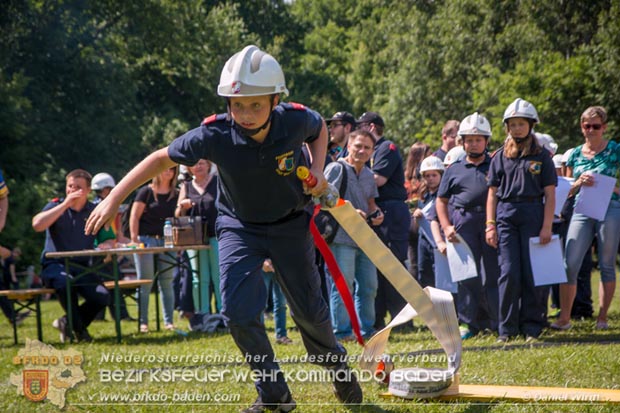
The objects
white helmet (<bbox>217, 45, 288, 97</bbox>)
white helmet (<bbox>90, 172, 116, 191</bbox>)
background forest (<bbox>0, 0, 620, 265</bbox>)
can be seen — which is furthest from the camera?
background forest (<bbox>0, 0, 620, 265</bbox>)

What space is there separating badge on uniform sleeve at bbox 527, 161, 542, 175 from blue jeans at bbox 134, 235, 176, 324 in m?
5.39

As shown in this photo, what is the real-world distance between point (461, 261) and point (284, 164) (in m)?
4.25

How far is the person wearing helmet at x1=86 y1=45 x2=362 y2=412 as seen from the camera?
5.34m

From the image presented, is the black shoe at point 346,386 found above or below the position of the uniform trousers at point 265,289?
below

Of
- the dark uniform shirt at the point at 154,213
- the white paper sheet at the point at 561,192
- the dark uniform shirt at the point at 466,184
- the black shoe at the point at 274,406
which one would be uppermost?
the dark uniform shirt at the point at 466,184

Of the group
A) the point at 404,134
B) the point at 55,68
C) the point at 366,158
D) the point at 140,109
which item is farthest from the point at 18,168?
the point at 366,158

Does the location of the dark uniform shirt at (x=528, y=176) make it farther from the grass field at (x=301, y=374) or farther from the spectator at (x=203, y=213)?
the spectator at (x=203, y=213)

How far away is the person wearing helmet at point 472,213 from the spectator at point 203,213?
139 inches

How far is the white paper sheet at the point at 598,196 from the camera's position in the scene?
9367 millimetres

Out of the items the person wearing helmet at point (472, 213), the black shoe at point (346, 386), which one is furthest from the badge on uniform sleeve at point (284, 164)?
the person wearing helmet at point (472, 213)

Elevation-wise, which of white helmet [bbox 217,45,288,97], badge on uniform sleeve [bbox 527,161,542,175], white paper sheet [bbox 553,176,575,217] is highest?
white helmet [bbox 217,45,288,97]

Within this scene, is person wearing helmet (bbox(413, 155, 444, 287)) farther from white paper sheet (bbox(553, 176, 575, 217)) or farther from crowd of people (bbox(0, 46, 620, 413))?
white paper sheet (bbox(553, 176, 575, 217))

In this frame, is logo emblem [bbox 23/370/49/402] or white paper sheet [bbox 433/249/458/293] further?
white paper sheet [bbox 433/249/458/293]

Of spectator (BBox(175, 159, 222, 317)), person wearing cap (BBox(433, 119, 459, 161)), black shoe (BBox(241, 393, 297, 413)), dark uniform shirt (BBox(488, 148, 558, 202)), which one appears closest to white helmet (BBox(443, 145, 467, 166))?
person wearing cap (BBox(433, 119, 459, 161))
